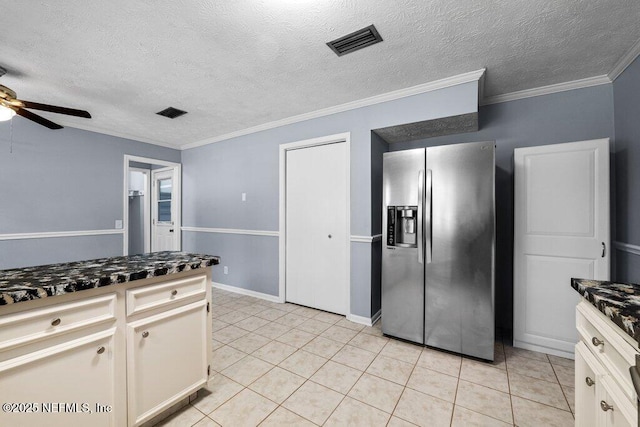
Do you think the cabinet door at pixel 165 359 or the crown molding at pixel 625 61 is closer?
the cabinet door at pixel 165 359

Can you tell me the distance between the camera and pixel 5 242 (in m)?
3.27

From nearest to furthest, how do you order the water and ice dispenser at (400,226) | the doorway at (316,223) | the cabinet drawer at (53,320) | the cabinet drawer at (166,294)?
1. the cabinet drawer at (53,320)
2. the cabinet drawer at (166,294)
3. the water and ice dispenser at (400,226)
4. the doorway at (316,223)

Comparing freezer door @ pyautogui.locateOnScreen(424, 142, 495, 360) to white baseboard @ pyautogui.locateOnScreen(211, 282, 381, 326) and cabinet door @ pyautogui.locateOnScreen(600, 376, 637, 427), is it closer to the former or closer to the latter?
white baseboard @ pyautogui.locateOnScreen(211, 282, 381, 326)

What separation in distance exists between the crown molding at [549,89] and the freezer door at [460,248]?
1.06 m

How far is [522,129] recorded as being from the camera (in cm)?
278

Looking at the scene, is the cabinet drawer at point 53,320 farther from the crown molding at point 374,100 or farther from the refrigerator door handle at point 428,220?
the crown molding at point 374,100

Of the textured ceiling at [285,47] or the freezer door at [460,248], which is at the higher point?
the textured ceiling at [285,47]

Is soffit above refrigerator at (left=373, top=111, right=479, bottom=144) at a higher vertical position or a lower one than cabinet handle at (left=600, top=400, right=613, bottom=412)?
higher

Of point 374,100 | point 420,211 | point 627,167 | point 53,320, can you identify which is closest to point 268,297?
point 420,211

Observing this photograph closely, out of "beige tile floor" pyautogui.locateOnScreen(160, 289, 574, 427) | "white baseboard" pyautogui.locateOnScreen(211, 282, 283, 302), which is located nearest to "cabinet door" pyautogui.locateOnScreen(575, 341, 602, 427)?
"beige tile floor" pyautogui.locateOnScreen(160, 289, 574, 427)

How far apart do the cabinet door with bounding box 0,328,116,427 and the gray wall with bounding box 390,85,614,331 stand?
134 inches

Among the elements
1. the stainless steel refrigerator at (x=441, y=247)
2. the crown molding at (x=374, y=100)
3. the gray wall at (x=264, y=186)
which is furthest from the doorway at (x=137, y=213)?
the stainless steel refrigerator at (x=441, y=247)

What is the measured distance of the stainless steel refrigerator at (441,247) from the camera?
2.23 metres

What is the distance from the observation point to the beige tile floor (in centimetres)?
165
